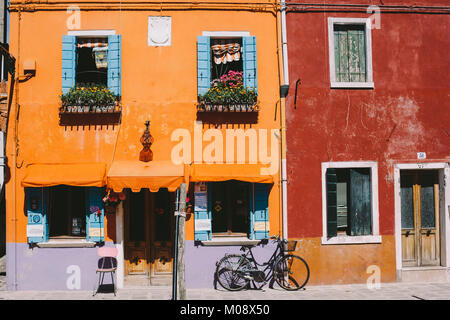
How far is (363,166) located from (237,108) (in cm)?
321

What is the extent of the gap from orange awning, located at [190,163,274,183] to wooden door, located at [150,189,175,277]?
40.3 inches

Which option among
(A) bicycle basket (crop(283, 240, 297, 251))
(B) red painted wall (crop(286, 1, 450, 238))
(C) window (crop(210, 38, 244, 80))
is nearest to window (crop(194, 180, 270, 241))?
(A) bicycle basket (crop(283, 240, 297, 251))

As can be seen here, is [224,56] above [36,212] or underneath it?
above

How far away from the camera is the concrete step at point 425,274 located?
9720 mm

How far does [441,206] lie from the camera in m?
10.1

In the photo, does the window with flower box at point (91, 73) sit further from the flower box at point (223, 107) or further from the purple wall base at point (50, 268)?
the purple wall base at point (50, 268)

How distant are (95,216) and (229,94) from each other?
395cm

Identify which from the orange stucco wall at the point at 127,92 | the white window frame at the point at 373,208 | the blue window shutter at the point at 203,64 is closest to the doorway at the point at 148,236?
the orange stucco wall at the point at 127,92

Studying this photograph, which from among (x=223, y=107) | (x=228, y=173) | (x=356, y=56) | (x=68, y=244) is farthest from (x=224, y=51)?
(x=68, y=244)

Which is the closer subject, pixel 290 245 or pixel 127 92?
pixel 290 245

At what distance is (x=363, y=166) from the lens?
9.70m

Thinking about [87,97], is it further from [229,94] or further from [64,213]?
[229,94]

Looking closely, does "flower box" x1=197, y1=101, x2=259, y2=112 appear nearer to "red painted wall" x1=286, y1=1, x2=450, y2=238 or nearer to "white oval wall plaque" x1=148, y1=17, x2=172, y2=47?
"red painted wall" x1=286, y1=1, x2=450, y2=238

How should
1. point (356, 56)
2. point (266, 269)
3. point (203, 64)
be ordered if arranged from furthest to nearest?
point (356, 56), point (203, 64), point (266, 269)
